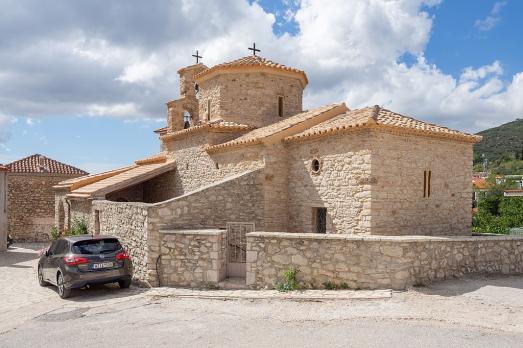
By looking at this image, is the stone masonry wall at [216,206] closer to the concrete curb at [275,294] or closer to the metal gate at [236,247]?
the metal gate at [236,247]

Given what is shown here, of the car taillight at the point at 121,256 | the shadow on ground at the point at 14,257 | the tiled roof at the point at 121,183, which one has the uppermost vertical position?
the tiled roof at the point at 121,183

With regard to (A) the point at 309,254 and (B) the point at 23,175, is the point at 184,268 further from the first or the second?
(B) the point at 23,175

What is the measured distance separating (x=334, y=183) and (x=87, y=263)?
6801 millimetres

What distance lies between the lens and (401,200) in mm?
11070

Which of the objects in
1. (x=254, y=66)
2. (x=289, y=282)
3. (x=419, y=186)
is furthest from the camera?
(x=254, y=66)

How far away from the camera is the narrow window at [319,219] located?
1238 centimetres

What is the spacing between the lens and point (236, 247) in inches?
448

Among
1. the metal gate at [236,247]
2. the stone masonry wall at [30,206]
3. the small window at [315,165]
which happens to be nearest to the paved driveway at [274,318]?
the metal gate at [236,247]

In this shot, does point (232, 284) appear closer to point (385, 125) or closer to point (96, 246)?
point (96, 246)

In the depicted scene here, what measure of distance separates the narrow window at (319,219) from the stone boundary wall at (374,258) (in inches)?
142

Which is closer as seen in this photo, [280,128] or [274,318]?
[274,318]

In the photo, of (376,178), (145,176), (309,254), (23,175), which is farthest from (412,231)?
(23,175)

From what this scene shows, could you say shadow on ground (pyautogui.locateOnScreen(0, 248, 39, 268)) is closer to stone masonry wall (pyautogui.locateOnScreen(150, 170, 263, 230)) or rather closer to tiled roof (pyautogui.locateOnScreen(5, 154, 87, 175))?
stone masonry wall (pyautogui.locateOnScreen(150, 170, 263, 230))

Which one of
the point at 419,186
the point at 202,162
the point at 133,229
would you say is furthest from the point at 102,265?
the point at 419,186
